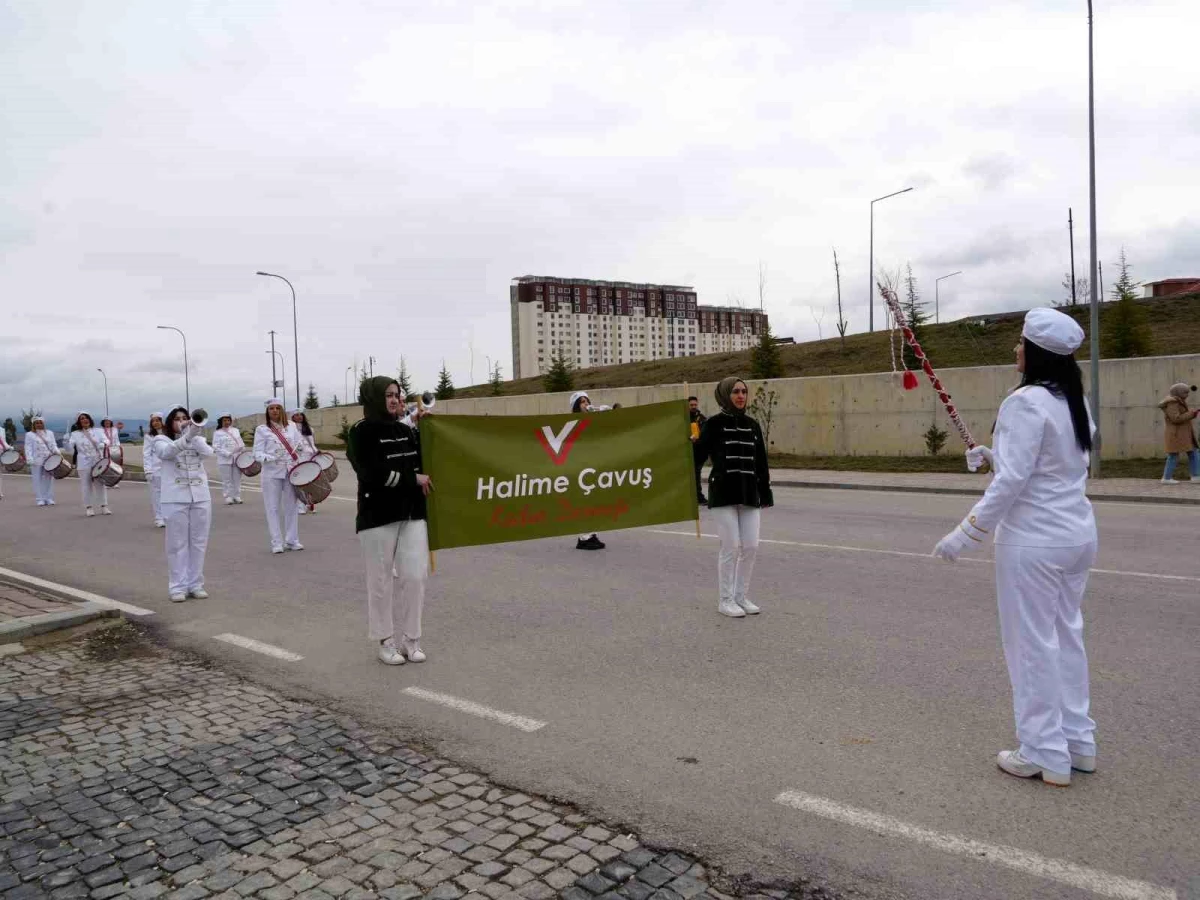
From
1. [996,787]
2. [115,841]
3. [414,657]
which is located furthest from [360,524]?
[996,787]

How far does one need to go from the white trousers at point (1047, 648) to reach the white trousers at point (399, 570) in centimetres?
381

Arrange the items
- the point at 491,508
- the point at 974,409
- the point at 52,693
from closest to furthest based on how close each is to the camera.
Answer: the point at 52,693
the point at 491,508
the point at 974,409

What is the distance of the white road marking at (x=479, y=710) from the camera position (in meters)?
5.04

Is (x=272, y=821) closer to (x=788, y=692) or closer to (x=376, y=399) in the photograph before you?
(x=788, y=692)

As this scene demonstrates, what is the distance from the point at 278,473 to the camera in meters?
12.5

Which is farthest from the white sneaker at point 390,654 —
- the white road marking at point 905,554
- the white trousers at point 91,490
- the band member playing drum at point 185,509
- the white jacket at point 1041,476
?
the white trousers at point 91,490

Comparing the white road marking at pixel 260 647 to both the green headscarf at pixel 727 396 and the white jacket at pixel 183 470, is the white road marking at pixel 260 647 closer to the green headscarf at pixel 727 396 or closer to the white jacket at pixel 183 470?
the white jacket at pixel 183 470

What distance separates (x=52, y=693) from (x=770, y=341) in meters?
30.3

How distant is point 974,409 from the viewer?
23922 mm

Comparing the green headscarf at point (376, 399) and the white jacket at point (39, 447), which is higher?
the green headscarf at point (376, 399)

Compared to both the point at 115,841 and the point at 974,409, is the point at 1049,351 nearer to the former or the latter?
the point at 115,841

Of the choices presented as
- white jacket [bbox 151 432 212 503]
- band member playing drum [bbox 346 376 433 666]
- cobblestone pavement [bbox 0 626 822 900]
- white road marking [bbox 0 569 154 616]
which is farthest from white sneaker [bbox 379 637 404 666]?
white jacket [bbox 151 432 212 503]

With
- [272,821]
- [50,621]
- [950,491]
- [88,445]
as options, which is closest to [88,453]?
[88,445]

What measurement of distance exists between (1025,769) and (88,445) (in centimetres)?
1932
